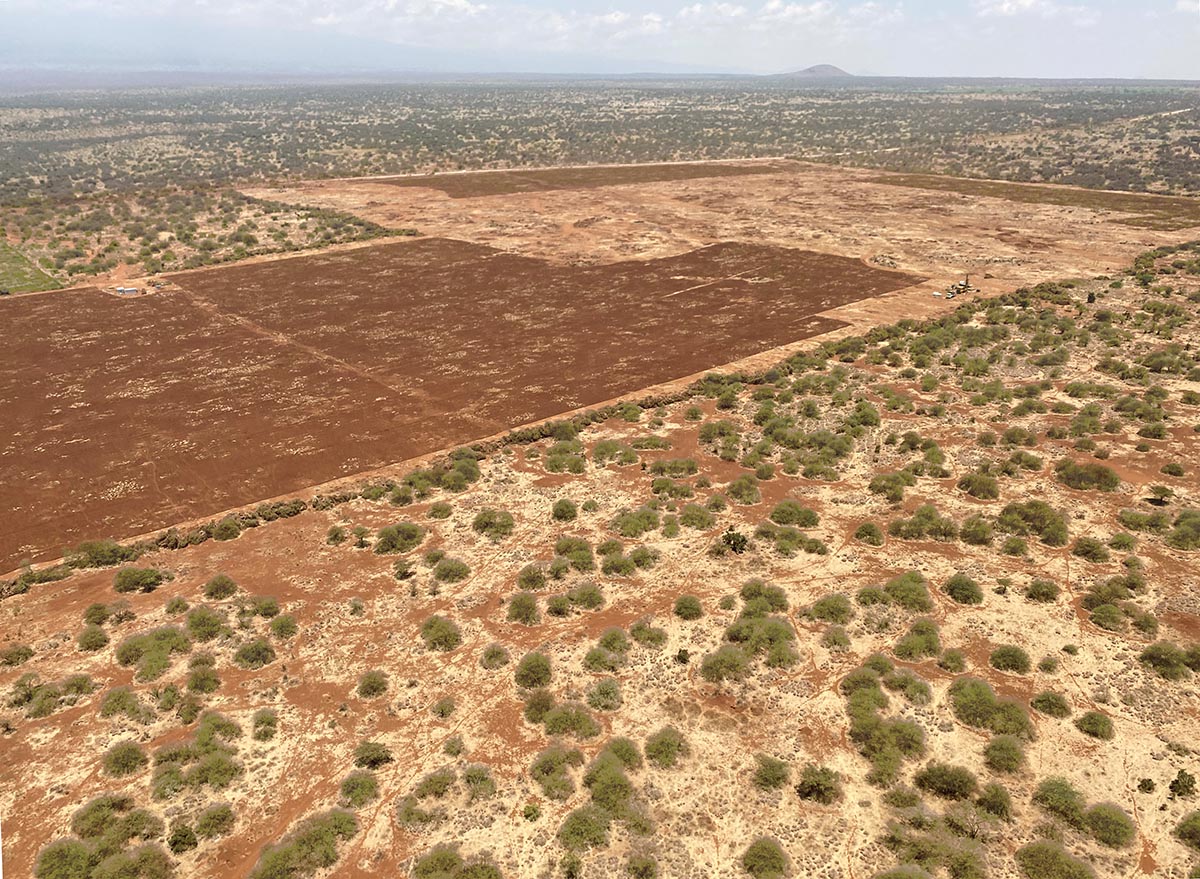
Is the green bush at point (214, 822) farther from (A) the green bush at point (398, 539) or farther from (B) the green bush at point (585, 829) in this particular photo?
(A) the green bush at point (398, 539)

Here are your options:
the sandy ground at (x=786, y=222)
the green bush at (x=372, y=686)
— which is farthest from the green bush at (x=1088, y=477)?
the sandy ground at (x=786, y=222)

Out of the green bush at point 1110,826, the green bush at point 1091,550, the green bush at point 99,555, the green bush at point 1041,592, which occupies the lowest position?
the green bush at point 99,555

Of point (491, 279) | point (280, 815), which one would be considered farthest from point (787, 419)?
point (491, 279)

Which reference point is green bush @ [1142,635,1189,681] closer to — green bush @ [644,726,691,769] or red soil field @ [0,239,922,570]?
green bush @ [644,726,691,769]

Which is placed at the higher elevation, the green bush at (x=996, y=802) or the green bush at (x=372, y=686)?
the green bush at (x=996, y=802)

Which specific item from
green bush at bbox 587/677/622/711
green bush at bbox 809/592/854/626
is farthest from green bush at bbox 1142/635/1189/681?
green bush at bbox 587/677/622/711

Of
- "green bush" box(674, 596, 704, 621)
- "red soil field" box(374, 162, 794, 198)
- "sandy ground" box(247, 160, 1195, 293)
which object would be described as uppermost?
"red soil field" box(374, 162, 794, 198)
